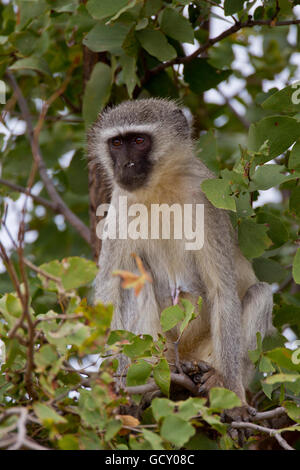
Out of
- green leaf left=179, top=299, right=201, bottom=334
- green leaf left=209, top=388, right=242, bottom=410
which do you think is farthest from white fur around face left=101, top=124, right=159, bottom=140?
green leaf left=209, top=388, right=242, bottom=410

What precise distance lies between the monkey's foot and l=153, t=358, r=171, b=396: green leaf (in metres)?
0.95

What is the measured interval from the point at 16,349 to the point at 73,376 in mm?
494

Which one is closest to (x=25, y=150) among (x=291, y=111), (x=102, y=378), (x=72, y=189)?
(x=72, y=189)

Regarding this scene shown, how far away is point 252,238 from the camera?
14.6 ft

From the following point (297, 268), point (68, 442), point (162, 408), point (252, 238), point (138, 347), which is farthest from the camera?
point (252, 238)

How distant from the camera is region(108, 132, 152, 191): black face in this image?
484cm

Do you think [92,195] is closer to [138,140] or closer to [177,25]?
[138,140]

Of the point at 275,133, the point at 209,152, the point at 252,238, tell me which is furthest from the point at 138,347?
the point at 209,152

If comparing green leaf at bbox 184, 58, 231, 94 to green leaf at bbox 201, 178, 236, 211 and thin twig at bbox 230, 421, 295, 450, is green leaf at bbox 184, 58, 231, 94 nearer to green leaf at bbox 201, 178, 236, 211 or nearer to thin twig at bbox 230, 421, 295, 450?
green leaf at bbox 201, 178, 236, 211

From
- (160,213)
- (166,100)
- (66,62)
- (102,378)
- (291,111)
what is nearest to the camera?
(102,378)

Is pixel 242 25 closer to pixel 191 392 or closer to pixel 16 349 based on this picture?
pixel 191 392

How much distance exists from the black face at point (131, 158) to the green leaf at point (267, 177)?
46.4 inches

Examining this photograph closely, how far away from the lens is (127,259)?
507cm

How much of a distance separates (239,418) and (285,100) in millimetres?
2055
